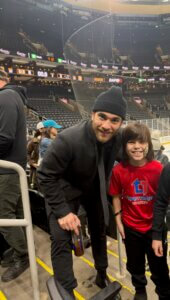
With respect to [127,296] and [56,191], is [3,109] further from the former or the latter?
[127,296]

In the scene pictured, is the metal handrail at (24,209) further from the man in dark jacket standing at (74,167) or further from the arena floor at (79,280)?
the arena floor at (79,280)

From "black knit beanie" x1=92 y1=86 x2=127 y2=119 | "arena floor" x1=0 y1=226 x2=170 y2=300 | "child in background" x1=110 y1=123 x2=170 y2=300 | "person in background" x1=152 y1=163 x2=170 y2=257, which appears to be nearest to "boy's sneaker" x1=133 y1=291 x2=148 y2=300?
"child in background" x1=110 y1=123 x2=170 y2=300

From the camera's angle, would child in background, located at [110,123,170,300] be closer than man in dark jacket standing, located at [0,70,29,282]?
Yes

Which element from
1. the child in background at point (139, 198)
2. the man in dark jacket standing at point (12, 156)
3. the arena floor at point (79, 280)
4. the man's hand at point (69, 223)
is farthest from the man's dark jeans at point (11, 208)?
the child in background at point (139, 198)

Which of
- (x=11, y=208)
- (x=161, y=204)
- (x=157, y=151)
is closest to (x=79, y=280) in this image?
(x=11, y=208)

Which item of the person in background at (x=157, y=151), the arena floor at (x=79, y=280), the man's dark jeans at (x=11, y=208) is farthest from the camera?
the person in background at (x=157, y=151)

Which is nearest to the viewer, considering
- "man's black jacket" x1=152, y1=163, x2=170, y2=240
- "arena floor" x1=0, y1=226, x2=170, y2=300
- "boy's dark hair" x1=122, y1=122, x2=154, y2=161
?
"man's black jacket" x1=152, y1=163, x2=170, y2=240

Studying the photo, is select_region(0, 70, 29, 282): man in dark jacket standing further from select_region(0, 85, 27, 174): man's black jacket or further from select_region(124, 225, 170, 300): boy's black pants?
select_region(124, 225, 170, 300): boy's black pants

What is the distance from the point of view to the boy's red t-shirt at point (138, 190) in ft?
4.91

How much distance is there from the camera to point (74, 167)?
Answer: 1443 mm

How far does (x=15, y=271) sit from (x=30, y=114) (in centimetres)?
1799

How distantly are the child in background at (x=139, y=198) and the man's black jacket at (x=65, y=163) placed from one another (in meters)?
0.20

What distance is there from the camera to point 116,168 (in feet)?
5.21

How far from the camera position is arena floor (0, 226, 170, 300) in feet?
5.57
